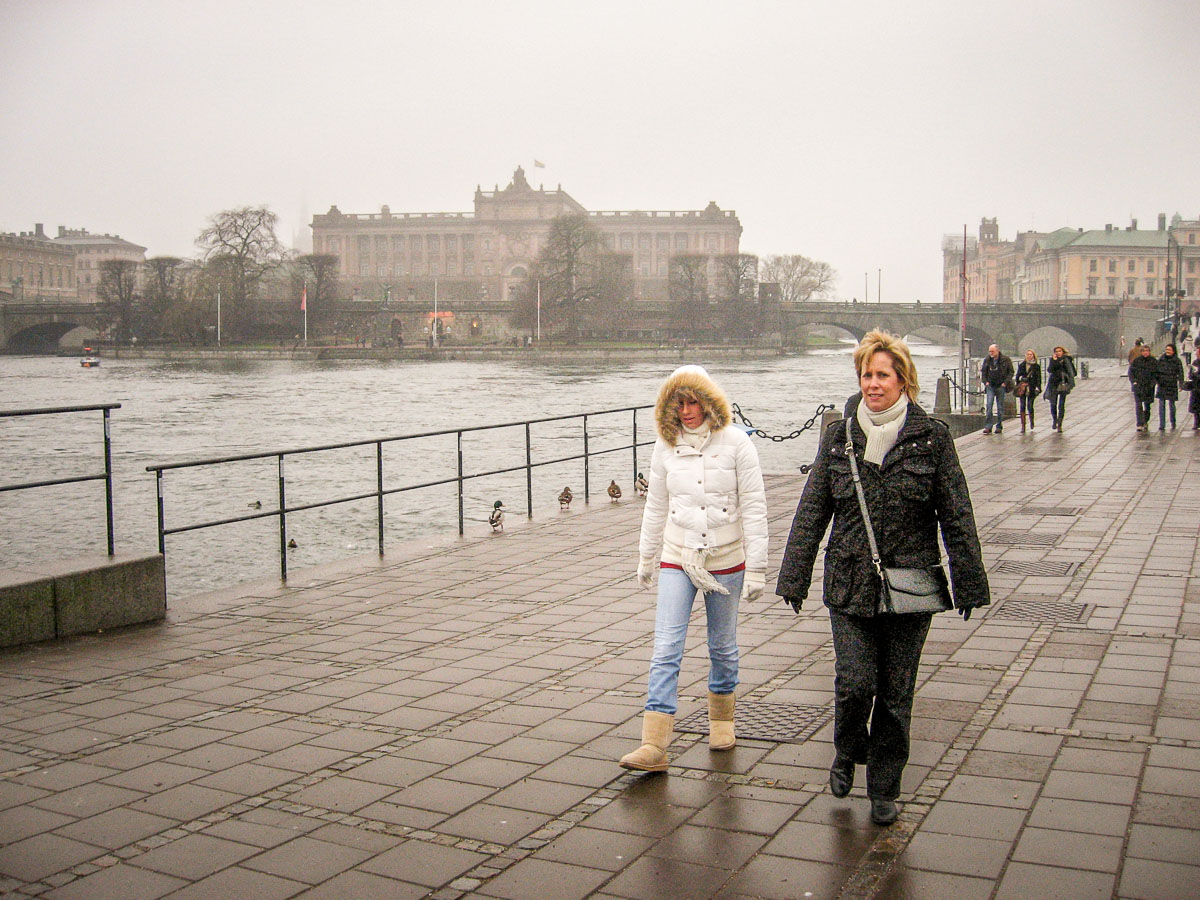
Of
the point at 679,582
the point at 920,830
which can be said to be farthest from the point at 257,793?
the point at 920,830

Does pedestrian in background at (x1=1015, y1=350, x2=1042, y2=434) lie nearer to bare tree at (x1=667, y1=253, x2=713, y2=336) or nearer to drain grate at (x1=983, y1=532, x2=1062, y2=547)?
drain grate at (x1=983, y1=532, x2=1062, y2=547)

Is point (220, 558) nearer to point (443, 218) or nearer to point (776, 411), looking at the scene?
point (776, 411)

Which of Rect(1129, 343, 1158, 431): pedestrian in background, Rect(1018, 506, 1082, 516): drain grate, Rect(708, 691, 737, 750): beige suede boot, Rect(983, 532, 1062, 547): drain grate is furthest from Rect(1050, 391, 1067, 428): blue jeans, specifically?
Rect(708, 691, 737, 750): beige suede boot

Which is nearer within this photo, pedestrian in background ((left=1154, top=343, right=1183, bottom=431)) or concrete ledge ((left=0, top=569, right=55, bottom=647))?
concrete ledge ((left=0, top=569, right=55, bottom=647))

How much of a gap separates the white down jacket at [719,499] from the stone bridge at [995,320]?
94190 millimetres

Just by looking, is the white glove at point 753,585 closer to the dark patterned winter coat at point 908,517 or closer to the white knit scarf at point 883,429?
the dark patterned winter coat at point 908,517

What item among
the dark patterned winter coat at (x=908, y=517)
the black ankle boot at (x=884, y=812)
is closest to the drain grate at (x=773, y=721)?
the black ankle boot at (x=884, y=812)

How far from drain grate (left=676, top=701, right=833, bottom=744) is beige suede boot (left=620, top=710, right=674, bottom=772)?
1.98 feet

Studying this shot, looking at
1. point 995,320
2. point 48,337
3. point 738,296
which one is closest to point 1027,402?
point 995,320

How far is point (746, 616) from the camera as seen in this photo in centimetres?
794

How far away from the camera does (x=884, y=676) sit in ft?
14.5

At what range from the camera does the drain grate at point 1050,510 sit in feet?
40.7

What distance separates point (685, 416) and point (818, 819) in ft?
5.43

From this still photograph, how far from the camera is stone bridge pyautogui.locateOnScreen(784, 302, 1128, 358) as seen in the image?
339 ft
